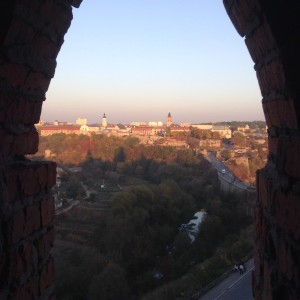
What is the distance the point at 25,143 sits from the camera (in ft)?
5.53

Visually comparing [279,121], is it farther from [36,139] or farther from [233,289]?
[233,289]

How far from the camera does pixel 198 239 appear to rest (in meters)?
17.8

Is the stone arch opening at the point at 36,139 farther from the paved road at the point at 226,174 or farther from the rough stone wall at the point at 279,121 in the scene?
the paved road at the point at 226,174

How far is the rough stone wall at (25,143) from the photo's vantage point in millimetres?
1428

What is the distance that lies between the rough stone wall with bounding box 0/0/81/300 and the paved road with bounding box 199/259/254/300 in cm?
817

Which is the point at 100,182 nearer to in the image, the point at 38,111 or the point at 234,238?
the point at 234,238

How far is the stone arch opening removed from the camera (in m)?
1.27

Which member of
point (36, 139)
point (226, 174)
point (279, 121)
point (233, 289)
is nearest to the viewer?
point (279, 121)

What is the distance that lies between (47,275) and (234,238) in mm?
16222

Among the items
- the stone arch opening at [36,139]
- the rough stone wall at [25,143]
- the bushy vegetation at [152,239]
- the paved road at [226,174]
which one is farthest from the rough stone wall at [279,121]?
the paved road at [226,174]

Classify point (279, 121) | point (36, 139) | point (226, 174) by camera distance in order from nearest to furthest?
point (279, 121) → point (36, 139) → point (226, 174)

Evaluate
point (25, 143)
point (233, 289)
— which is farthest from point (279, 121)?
point (233, 289)

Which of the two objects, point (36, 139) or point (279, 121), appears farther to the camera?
point (36, 139)

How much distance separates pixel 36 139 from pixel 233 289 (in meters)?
9.08
